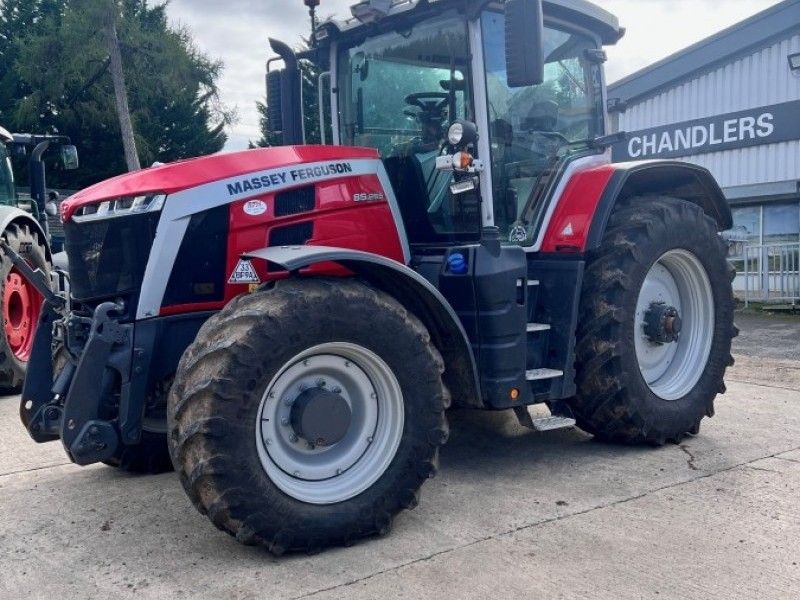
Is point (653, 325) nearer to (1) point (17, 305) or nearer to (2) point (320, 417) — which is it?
(2) point (320, 417)

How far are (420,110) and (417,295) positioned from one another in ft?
4.50

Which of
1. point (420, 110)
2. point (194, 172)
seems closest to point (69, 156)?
point (420, 110)

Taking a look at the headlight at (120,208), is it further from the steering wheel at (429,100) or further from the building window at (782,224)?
the building window at (782,224)

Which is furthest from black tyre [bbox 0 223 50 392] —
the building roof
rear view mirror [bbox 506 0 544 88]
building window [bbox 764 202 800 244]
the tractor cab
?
building window [bbox 764 202 800 244]

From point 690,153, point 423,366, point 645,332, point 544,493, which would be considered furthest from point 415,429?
point 690,153

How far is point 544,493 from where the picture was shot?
422cm

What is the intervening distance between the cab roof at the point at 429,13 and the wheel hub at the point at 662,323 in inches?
72.3

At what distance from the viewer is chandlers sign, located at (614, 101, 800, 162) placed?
1371 cm

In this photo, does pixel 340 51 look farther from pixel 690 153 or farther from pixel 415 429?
pixel 690 153

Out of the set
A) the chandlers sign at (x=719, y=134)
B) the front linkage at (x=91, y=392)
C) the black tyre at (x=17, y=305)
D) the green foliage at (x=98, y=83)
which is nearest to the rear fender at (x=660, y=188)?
the front linkage at (x=91, y=392)

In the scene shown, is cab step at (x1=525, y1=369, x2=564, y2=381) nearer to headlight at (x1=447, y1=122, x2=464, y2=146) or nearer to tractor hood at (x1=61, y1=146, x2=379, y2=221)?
headlight at (x1=447, y1=122, x2=464, y2=146)

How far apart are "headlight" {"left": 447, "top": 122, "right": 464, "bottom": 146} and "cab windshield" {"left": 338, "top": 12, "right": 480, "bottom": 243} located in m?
0.27

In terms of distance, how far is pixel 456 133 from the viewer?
4273 mm

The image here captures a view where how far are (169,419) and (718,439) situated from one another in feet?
11.7
